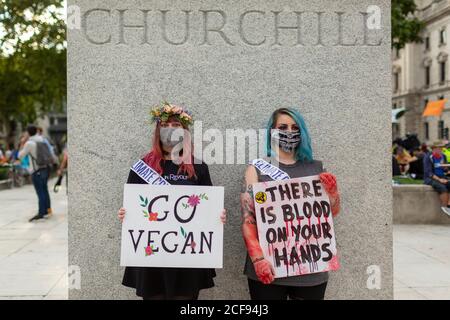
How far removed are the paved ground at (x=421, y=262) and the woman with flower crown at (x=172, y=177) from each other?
2601mm

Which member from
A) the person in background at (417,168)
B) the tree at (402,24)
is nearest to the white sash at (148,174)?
the person in background at (417,168)

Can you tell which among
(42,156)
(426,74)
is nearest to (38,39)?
(42,156)

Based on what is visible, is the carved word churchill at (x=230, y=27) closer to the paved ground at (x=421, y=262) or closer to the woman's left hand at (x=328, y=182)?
the woman's left hand at (x=328, y=182)

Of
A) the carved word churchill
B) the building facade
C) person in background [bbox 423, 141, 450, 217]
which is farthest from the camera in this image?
the building facade

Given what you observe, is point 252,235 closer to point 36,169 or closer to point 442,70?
point 36,169

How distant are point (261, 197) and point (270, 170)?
8.0 inches

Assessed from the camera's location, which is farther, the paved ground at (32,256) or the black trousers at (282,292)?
the paved ground at (32,256)

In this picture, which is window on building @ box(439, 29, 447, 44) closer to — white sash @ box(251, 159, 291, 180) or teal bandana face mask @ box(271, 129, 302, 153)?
teal bandana face mask @ box(271, 129, 302, 153)

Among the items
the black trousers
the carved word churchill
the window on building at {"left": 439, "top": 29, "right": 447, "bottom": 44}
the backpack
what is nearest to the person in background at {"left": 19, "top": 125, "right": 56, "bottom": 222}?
the backpack

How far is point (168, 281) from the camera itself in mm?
3596

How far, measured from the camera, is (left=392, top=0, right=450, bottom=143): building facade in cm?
5288

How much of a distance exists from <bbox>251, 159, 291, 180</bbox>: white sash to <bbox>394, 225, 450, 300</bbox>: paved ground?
97.4 inches

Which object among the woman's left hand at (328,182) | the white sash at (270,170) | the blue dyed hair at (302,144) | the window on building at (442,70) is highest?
the window on building at (442,70)

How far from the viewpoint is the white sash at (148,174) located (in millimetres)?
3658
